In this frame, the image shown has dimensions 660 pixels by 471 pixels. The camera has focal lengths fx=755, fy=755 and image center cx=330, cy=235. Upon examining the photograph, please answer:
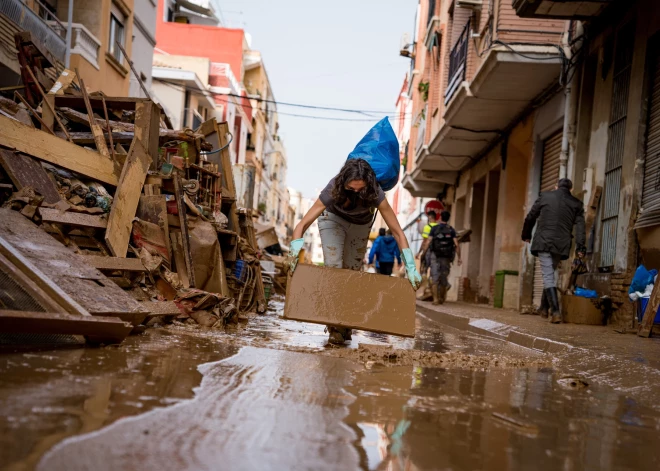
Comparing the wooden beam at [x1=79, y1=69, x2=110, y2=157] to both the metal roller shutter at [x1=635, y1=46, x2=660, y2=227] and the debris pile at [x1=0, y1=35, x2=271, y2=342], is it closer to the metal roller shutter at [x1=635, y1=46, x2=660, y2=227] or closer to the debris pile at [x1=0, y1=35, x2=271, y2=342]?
the debris pile at [x1=0, y1=35, x2=271, y2=342]

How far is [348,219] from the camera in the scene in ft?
20.9

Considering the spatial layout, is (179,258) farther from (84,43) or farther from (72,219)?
(84,43)

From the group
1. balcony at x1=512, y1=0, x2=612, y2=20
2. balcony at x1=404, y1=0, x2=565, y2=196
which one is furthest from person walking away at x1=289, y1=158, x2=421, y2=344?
balcony at x1=404, y1=0, x2=565, y2=196

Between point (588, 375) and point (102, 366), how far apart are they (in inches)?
123

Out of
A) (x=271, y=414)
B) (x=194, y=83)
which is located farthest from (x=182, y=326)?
(x=194, y=83)

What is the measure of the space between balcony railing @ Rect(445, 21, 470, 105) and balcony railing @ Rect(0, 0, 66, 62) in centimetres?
796

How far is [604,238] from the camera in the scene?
33.6 feet

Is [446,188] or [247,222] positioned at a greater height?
[446,188]

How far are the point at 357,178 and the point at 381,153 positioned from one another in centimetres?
97

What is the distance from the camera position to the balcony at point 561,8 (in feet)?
33.4

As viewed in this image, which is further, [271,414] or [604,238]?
[604,238]

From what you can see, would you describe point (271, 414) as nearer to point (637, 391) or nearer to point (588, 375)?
point (637, 391)

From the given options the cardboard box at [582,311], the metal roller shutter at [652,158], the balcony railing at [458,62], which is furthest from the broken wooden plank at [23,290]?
the balcony railing at [458,62]

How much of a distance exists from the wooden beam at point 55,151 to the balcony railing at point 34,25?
6295 millimetres
